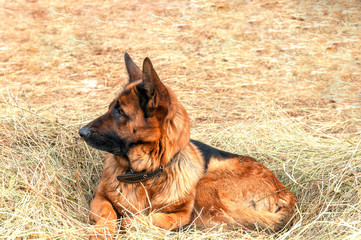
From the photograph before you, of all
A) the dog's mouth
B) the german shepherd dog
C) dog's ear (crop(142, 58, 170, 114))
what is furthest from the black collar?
dog's ear (crop(142, 58, 170, 114))

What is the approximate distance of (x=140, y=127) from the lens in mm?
3820

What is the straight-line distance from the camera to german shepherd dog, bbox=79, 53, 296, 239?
3814 mm

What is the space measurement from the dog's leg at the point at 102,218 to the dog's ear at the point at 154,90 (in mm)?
1186

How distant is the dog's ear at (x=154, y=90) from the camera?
3480 millimetres

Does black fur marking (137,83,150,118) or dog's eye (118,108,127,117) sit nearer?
black fur marking (137,83,150,118)

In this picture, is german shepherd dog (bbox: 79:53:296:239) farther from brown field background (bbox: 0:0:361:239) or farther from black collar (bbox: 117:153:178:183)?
brown field background (bbox: 0:0:361:239)

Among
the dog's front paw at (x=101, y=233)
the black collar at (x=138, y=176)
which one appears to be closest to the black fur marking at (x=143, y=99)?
the black collar at (x=138, y=176)

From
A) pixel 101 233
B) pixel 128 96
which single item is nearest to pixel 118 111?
pixel 128 96

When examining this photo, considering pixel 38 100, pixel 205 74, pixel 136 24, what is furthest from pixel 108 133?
pixel 136 24

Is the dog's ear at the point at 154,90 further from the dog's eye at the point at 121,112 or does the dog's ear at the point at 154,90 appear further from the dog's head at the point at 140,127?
the dog's eye at the point at 121,112

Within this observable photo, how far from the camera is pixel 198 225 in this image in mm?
4137

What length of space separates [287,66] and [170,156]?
268 inches

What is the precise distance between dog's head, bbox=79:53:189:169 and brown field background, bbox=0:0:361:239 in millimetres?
818

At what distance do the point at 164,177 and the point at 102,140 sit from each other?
807mm
